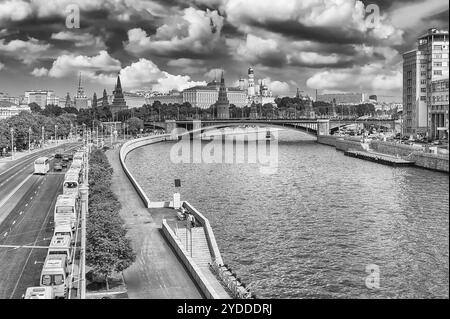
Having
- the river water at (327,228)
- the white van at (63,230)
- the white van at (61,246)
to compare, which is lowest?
the river water at (327,228)

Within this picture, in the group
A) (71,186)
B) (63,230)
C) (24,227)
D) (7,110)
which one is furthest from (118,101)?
(63,230)

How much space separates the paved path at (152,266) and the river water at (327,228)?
240cm

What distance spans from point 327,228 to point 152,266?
10.1 metres

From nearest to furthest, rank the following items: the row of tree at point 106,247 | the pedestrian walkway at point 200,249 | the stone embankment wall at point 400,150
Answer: the row of tree at point 106,247, the pedestrian walkway at point 200,249, the stone embankment wall at point 400,150

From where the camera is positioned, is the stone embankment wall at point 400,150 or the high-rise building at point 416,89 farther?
the high-rise building at point 416,89

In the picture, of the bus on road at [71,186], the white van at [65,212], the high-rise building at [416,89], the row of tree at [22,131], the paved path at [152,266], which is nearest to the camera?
the paved path at [152,266]

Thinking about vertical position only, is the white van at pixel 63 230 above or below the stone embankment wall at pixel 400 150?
below

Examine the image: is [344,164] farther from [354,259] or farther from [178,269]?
[178,269]

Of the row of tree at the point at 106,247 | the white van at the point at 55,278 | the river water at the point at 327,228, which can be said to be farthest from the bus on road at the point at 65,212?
the white van at the point at 55,278

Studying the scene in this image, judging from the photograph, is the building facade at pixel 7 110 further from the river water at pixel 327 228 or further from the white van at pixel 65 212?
the white van at pixel 65 212

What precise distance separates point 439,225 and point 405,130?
195 ft

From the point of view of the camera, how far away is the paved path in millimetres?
15266

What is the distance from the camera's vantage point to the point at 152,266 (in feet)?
57.9

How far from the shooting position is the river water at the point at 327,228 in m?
17.8
